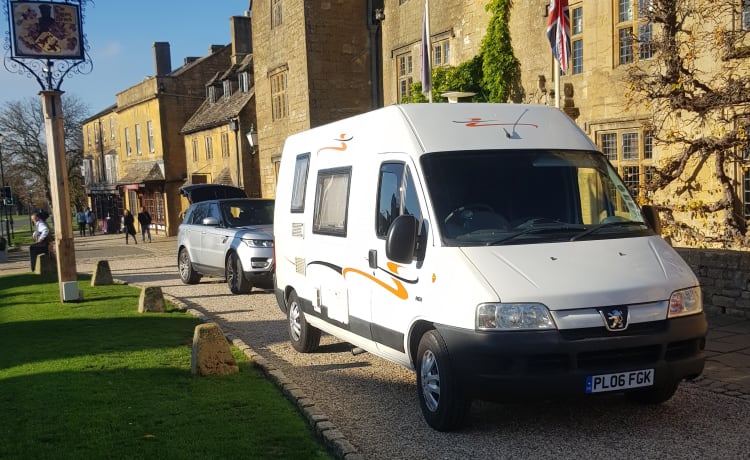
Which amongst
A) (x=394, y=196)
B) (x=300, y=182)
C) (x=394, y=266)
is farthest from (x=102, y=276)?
(x=394, y=266)

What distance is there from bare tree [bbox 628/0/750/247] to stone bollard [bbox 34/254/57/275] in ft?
51.0

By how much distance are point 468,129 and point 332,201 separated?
75.7 inches

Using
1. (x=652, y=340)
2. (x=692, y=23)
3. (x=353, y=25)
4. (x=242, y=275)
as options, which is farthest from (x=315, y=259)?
(x=353, y=25)

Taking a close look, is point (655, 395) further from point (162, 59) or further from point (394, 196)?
point (162, 59)

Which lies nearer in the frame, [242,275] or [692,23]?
[692,23]

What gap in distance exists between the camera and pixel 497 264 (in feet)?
16.8

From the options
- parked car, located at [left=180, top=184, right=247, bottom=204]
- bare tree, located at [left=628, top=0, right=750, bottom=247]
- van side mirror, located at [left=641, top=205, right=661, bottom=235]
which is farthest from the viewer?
parked car, located at [left=180, top=184, right=247, bottom=204]

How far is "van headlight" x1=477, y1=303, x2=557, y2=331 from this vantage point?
4879 mm

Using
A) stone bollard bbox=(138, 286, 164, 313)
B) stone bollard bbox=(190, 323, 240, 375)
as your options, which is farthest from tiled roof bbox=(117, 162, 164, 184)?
stone bollard bbox=(190, 323, 240, 375)

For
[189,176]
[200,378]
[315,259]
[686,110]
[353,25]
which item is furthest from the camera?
[189,176]

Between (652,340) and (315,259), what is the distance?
153 inches

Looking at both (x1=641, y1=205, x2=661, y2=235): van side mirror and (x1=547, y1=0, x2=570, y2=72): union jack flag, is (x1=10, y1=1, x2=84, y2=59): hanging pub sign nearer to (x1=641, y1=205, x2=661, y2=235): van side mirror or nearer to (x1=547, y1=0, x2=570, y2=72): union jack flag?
(x1=547, y1=0, x2=570, y2=72): union jack flag

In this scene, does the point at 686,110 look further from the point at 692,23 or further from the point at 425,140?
the point at 425,140

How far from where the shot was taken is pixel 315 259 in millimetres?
7773
